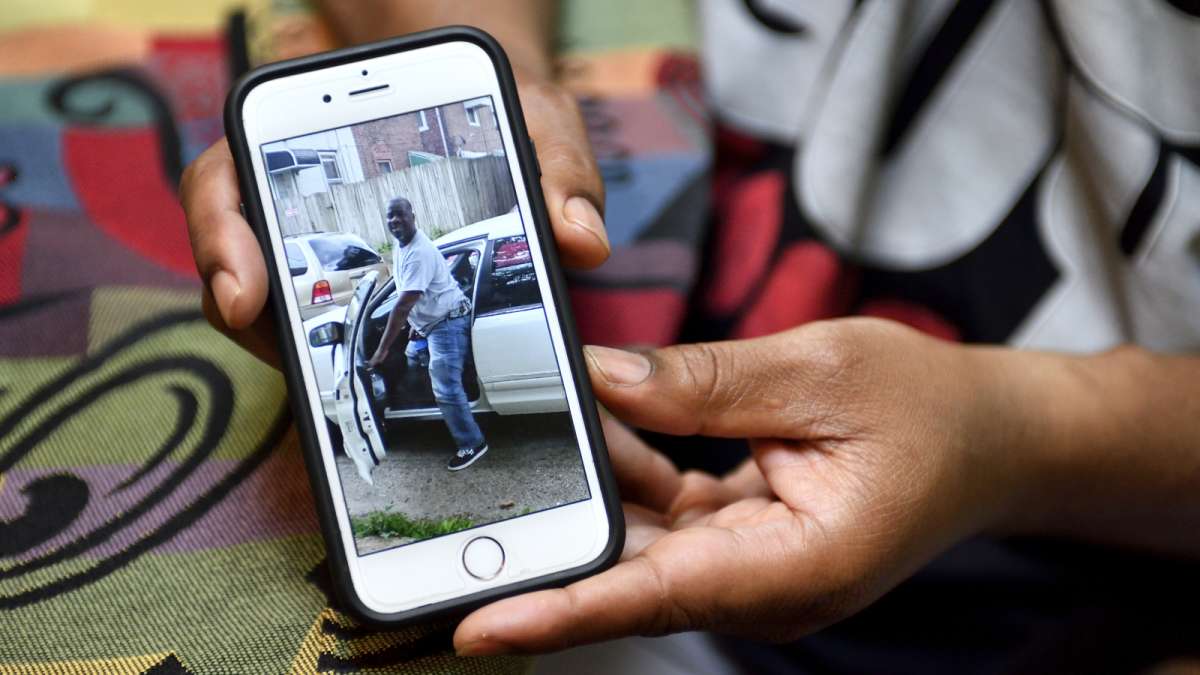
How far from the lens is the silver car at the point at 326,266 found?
0.41 meters

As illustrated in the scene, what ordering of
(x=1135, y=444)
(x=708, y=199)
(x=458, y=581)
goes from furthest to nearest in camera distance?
(x=708, y=199) → (x=1135, y=444) → (x=458, y=581)

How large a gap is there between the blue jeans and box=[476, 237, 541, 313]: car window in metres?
0.02

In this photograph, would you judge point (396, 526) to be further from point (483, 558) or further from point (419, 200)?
point (419, 200)

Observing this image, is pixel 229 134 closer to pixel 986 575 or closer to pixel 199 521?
pixel 199 521

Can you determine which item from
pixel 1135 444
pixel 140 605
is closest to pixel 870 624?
pixel 1135 444

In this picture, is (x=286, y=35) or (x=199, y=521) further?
(x=286, y=35)

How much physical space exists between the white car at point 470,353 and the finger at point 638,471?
0.07 m

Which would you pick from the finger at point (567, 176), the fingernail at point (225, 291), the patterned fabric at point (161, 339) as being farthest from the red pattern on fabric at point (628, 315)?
the fingernail at point (225, 291)

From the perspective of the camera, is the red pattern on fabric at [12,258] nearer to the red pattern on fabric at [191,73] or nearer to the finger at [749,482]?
the red pattern on fabric at [191,73]

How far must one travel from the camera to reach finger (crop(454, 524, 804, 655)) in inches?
14.4

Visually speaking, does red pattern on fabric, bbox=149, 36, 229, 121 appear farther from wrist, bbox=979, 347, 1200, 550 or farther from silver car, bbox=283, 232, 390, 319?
wrist, bbox=979, 347, 1200, 550

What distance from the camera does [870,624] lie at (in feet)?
1.89

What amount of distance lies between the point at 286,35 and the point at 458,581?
442mm

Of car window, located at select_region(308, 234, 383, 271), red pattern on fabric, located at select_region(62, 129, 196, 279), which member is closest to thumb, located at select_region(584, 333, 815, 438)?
car window, located at select_region(308, 234, 383, 271)
